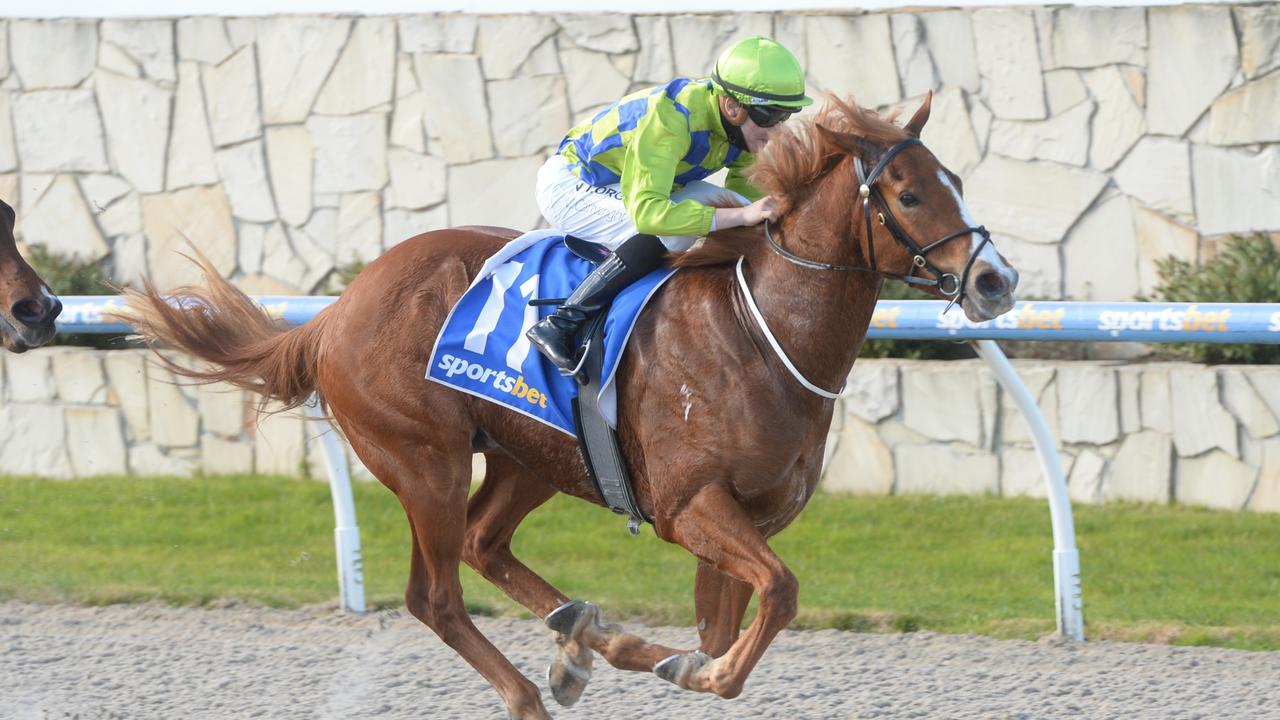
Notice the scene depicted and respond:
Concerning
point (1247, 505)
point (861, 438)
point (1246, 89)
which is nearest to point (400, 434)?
point (861, 438)

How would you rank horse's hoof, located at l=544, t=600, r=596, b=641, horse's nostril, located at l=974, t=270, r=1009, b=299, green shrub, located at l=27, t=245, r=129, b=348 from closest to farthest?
horse's nostril, located at l=974, t=270, r=1009, b=299 → horse's hoof, located at l=544, t=600, r=596, b=641 → green shrub, located at l=27, t=245, r=129, b=348

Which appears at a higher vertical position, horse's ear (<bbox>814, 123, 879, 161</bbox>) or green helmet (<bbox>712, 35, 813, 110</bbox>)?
green helmet (<bbox>712, 35, 813, 110</bbox>)

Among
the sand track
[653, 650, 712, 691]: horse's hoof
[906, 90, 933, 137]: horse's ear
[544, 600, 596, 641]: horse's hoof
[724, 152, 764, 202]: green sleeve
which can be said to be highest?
[906, 90, 933, 137]: horse's ear

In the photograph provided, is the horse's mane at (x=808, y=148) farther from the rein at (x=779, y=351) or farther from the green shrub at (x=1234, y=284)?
the green shrub at (x=1234, y=284)

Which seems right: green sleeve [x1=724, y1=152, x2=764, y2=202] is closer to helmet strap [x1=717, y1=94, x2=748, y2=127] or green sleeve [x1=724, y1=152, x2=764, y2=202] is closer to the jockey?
the jockey

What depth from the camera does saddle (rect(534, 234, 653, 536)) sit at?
12.9 feet

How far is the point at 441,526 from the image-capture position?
4230 millimetres

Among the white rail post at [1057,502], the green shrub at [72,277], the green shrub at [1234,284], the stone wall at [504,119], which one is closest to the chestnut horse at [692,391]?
the white rail post at [1057,502]

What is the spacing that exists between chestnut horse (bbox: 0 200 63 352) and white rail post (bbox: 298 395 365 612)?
1072 millimetres

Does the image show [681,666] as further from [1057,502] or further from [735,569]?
[1057,502]

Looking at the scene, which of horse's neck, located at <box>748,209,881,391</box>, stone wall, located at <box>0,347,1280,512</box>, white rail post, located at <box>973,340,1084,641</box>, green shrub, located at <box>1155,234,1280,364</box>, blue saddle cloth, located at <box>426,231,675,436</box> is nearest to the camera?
horse's neck, located at <box>748,209,881,391</box>

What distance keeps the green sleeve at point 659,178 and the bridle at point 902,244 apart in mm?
306

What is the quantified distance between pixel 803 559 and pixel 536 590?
2035 millimetres

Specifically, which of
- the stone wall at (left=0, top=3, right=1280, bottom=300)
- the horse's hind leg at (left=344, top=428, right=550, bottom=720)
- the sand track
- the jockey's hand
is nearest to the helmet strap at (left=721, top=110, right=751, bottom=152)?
A: the jockey's hand
